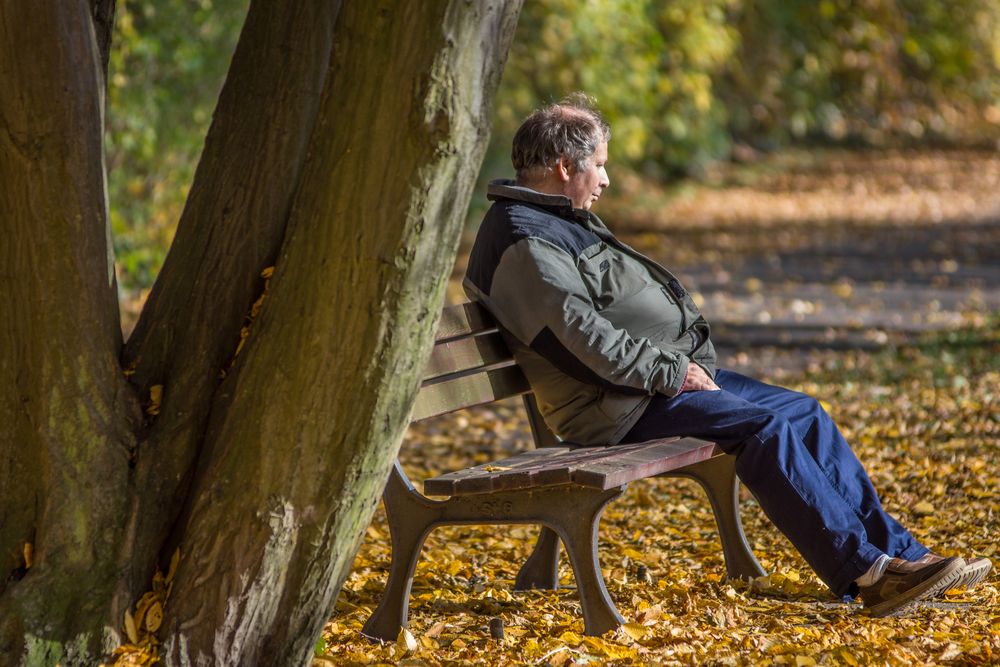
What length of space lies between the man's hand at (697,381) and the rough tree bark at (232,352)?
4.11ft

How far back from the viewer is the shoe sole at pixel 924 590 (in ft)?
12.2

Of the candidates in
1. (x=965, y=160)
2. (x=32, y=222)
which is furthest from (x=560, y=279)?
(x=965, y=160)

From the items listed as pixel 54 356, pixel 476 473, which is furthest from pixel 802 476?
pixel 54 356

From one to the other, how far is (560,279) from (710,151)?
1815 centimetres

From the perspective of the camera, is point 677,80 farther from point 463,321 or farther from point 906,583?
point 906,583

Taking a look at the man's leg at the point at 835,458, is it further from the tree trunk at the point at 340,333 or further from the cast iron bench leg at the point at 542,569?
the tree trunk at the point at 340,333

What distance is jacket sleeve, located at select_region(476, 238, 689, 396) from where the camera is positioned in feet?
13.0

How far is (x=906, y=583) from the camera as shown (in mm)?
3752

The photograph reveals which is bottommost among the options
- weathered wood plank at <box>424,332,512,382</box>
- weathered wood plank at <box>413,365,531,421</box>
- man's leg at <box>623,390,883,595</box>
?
man's leg at <box>623,390,883,595</box>

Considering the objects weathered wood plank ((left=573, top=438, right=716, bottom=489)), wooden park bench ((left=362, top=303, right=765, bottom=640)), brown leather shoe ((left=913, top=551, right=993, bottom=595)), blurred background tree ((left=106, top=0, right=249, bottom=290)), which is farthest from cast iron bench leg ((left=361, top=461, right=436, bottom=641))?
blurred background tree ((left=106, top=0, right=249, bottom=290))

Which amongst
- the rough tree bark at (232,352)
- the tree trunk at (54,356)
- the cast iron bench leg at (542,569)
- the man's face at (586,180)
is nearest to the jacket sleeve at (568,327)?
the man's face at (586,180)

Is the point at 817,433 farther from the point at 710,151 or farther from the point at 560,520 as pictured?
the point at 710,151

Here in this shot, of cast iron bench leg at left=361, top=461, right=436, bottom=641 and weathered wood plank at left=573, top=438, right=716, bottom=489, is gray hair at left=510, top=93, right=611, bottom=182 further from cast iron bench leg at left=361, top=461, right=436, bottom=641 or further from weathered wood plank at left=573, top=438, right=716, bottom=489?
cast iron bench leg at left=361, top=461, right=436, bottom=641

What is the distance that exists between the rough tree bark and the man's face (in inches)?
43.4
